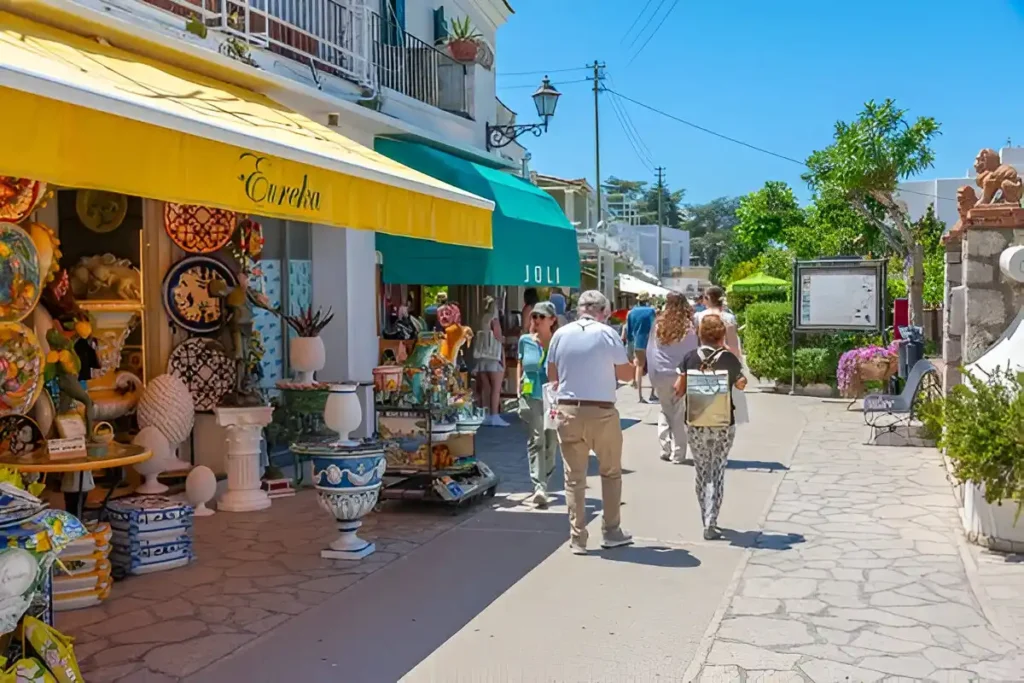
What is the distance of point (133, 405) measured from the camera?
7.73 m

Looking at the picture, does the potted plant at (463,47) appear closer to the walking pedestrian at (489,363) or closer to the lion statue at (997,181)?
the walking pedestrian at (489,363)

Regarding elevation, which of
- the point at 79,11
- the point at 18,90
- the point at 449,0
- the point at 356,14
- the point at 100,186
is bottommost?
the point at 100,186

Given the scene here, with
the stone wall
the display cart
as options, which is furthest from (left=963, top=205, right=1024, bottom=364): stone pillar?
the display cart

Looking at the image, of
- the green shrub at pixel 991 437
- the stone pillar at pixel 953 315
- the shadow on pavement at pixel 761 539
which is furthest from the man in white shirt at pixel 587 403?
the stone pillar at pixel 953 315

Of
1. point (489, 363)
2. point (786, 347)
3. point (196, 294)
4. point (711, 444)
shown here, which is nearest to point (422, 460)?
point (711, 444)

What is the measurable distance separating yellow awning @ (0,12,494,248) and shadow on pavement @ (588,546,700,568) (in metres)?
2.38

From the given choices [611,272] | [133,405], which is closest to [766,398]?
[133,405]

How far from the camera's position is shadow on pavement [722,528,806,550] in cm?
668

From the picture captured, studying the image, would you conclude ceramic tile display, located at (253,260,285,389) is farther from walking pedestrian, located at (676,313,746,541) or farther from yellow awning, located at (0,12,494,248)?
walking pedestrian, located at (676,313,746,541)

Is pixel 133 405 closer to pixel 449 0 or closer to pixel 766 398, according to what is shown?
pixel 449 0

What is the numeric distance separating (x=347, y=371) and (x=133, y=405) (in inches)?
89.2

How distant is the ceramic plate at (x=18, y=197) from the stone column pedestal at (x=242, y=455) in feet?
8.04

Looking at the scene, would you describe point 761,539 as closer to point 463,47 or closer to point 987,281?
point 987,281

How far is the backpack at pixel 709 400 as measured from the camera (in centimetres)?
678
